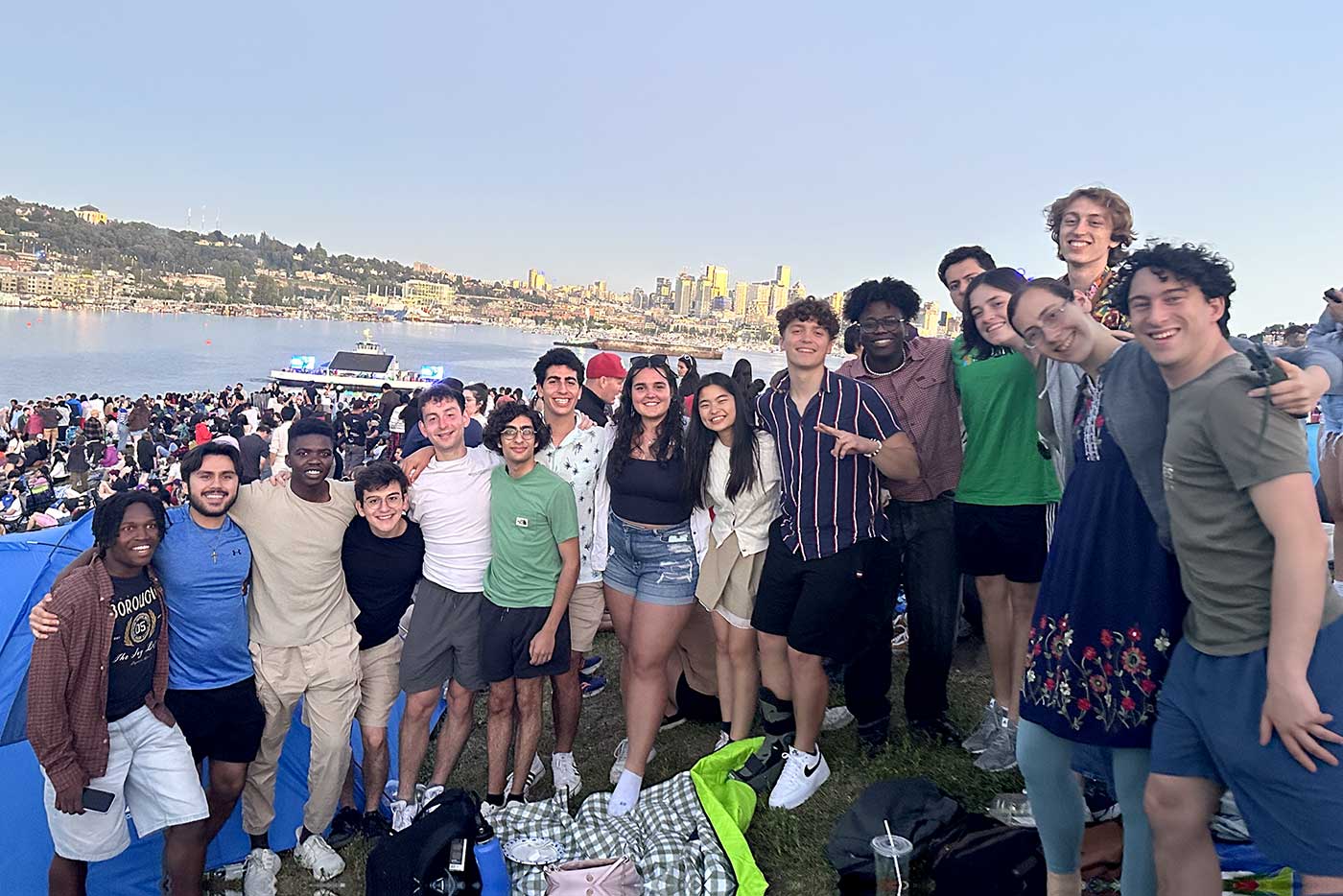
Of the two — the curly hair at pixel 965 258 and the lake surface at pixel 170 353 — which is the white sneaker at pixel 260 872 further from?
Result: the lake surface at pixel 170 353

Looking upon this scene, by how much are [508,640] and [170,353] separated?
243 feet

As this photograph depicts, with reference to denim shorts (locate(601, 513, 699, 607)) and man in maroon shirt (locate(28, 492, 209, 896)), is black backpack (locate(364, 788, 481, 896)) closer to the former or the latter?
man in maroon shirt (locate(28, 492, 209, 896))

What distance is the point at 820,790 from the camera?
314 centimetres

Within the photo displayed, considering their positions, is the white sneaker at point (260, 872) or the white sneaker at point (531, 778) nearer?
the white sneaker at point (260, 872)

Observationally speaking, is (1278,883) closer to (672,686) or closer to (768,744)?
(768,744)

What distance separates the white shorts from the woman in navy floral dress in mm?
2717

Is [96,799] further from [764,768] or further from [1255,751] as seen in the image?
[1255,751]

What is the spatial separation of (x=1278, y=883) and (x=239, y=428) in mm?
15196

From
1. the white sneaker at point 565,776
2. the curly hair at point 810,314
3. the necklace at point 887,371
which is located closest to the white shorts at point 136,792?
the white sneaker at point 565,776

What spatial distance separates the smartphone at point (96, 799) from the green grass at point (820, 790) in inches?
32.2

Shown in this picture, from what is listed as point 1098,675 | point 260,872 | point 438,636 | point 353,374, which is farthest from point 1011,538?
point 353,374

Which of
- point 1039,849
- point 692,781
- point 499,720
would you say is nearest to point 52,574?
point 499,720

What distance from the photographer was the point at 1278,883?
87.1 inches

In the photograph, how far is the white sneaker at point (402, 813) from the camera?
3109 millimetres
